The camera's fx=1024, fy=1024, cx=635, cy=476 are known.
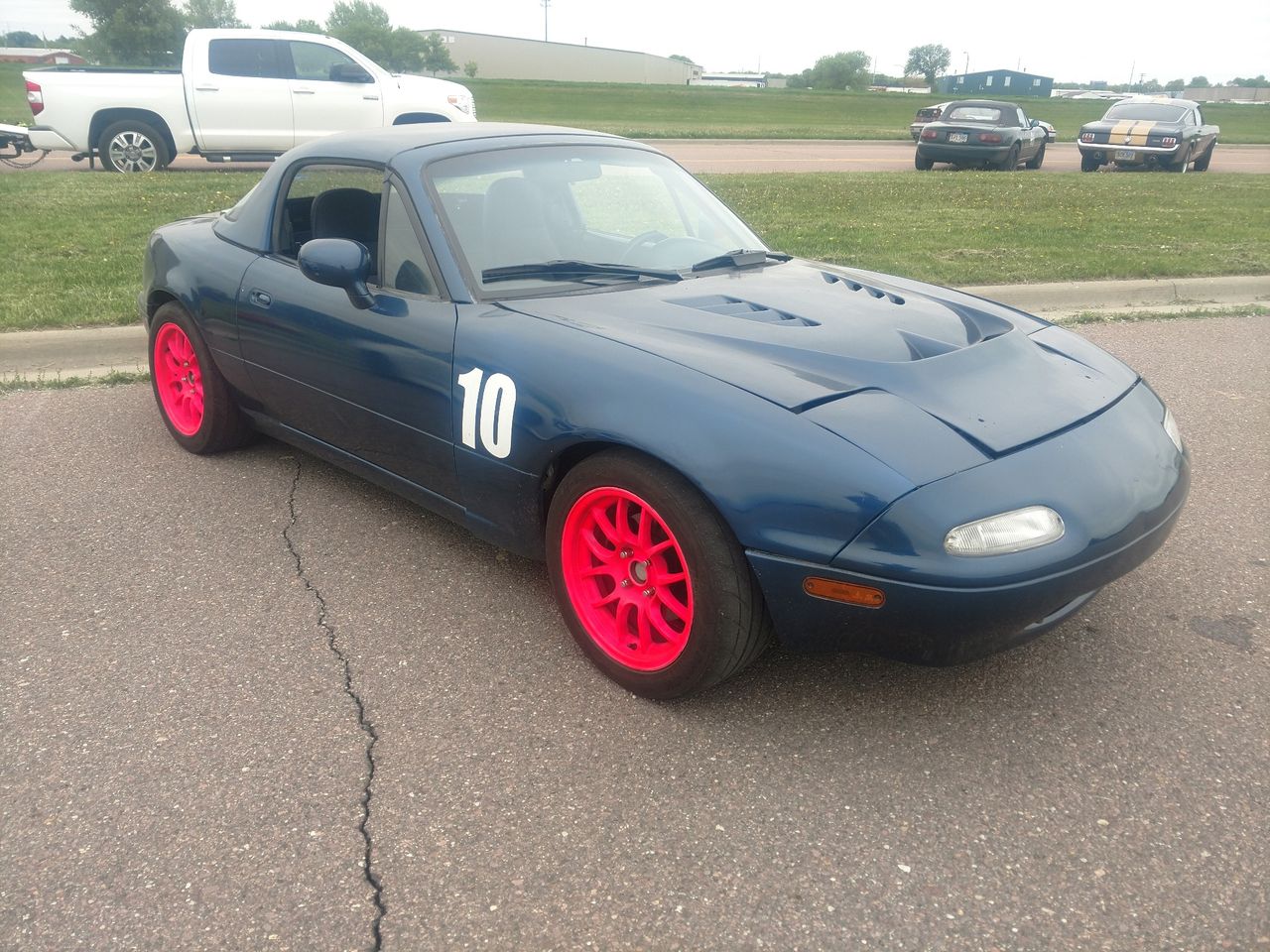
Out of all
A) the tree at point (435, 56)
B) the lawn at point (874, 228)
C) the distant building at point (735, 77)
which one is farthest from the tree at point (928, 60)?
the lawn at point (874, 228)

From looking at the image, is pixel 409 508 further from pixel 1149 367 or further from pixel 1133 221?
pixel 1133 221

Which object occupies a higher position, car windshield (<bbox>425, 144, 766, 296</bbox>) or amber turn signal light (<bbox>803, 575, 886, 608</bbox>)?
car windshield (<bbox>425, 144, 766, 296</bbox>)

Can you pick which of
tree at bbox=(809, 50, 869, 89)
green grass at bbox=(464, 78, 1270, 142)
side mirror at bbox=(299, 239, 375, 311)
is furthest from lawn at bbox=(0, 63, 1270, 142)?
tree at bbox=(809, 50, 869, 89)

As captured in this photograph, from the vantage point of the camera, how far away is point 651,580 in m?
2.62

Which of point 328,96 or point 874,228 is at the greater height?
point 328,96

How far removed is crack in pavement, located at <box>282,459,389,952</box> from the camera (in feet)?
6.60

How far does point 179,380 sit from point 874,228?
6.58 metres

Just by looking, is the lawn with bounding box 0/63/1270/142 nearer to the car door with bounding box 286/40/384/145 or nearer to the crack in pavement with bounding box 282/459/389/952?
the car door with bounding box 286/40/384/145

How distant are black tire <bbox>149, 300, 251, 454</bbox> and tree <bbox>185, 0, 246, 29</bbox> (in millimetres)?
73535

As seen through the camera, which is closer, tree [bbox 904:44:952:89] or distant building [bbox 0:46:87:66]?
distant building [bbox 0:46:87:66]

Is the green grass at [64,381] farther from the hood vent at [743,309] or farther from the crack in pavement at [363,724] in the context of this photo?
the hood vent at [743,309]

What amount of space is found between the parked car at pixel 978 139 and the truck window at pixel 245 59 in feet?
31.6

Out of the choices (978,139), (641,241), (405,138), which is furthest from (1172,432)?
(978,139)

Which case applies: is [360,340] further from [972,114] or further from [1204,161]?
[1204,161]
